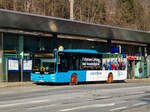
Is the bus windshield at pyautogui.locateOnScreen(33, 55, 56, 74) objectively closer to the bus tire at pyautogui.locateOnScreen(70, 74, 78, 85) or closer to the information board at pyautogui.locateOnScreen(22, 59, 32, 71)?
the information board at pyautogui.locateOnScreen(22, 59, 32, 71)

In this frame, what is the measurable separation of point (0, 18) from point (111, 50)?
1594cm

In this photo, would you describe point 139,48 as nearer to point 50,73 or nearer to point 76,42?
point 76,42

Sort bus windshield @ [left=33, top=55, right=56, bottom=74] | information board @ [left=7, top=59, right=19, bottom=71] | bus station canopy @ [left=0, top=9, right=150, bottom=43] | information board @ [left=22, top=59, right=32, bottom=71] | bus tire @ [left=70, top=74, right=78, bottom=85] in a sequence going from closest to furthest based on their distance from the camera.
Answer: bus windshield @ [left=33, top=55, right=56, bottom=74] < information board @ [left=7, top=59, right=19, bottom=71] < bus station canopy @ [left=0, top=9, right=150, bottom=43] < bus tire @ [left=70, top=74, right=78, bottom=85] < information board @ [left=22, top=59, right=32, bottom=71]

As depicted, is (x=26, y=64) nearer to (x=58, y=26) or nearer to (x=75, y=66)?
(x=75, y=66)

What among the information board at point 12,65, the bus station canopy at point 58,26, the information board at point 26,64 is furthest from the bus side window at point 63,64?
the bus station canopy at point 58,26

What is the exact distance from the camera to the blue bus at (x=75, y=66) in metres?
23.6

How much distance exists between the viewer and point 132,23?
63.2 meters

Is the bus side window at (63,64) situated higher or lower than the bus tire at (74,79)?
higher

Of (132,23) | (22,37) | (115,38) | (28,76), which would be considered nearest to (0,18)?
(22,37)

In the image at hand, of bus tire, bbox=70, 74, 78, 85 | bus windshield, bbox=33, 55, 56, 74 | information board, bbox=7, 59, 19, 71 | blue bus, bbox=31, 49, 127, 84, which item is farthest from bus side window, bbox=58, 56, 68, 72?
information board, bbox=7, 59, 19, 71

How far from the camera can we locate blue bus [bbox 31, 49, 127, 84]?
23609 mm

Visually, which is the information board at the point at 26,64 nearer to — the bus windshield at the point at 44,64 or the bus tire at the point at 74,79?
the bus windshield at the point at 44,64

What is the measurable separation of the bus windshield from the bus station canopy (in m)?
2.98

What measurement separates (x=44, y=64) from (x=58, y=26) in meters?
5.07
